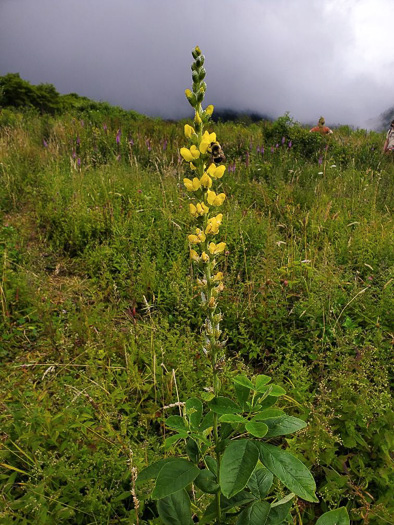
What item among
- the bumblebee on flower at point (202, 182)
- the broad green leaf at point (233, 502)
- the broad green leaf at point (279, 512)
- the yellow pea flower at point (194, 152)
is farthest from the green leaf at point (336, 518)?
the yellow pea flower at point (194, 152)

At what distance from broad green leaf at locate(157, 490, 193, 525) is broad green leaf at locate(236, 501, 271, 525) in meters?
0.16

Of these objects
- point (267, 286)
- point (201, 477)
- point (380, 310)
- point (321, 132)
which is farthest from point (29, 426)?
point (321, 132)

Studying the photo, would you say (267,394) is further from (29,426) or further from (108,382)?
(29,426)

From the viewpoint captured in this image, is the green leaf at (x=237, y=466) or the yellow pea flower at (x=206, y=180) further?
the yellow pea flower at (x=206, y=180)

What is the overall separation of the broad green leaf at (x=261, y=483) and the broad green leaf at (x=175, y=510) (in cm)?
21

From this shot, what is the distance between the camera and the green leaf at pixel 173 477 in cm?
84

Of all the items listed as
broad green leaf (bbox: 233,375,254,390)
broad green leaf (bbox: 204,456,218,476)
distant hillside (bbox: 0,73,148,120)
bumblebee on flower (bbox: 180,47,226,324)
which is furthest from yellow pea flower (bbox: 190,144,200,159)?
distant hillside (bbox: 0,73,148,120)

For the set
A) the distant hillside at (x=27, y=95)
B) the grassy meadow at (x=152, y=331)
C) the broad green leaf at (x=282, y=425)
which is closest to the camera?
the broad green leaf at (x=282, y=425)

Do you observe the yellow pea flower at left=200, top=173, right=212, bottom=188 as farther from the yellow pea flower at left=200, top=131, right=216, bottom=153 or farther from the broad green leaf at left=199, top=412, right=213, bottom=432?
the broad green leaf at left=199, top=412, right=213, bottom=432

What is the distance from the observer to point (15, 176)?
5.41 m

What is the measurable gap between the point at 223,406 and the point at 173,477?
21 centimetres

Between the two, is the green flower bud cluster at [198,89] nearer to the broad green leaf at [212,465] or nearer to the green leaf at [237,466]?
the green leaf at [237,466]

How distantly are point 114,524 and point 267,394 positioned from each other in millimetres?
1078

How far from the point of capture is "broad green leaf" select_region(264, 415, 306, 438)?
2.91 ft
